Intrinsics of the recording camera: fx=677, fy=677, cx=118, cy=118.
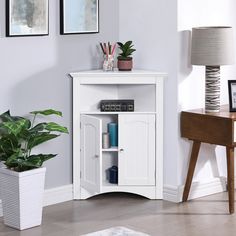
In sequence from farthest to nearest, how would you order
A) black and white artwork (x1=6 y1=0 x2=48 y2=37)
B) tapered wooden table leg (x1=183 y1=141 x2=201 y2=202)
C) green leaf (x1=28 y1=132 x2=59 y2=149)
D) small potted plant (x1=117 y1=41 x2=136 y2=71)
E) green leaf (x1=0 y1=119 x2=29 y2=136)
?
small potted plant (x1=117 y1=41 x2=136 y2=71), tapered wooden table leg (x1=183 y1=141 x2=201 y2=202), black and white artwork (x1=6 y1=0 x2=48 y2=37), green leaf (x1=28 y1=132 x2=59 y2=149), green leaf (x1=0 y1=119 x2=29 y2=136)

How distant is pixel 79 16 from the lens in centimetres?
468

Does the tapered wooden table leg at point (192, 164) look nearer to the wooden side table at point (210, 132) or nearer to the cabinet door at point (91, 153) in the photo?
the wooden side table at point (210, 132)

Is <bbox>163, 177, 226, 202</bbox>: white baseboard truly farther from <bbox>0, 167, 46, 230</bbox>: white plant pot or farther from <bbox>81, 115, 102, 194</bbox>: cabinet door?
<bbox>0, 167, 46, 230</bbox>: white plant pot

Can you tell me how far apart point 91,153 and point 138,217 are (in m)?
0.60

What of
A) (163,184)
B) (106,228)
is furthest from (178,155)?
(106,228)

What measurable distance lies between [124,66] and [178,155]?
729 mm

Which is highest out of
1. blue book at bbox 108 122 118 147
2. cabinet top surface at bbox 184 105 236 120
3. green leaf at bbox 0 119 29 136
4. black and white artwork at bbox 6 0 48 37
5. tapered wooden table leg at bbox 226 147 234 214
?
black and white artwork at bbox 6 0 48 37

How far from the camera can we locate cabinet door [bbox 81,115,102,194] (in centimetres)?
461

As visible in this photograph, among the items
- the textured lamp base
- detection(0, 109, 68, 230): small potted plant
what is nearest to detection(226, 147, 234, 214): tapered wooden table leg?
the textured lamp base

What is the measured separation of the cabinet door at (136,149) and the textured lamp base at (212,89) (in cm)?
41

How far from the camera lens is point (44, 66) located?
4.54 metres

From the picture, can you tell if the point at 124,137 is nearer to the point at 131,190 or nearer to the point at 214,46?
the point at 131,190

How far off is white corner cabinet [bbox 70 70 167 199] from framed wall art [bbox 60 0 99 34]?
1.00 feet

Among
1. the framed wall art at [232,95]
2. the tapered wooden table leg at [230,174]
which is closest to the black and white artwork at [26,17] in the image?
the framed wall art at [232,95]
